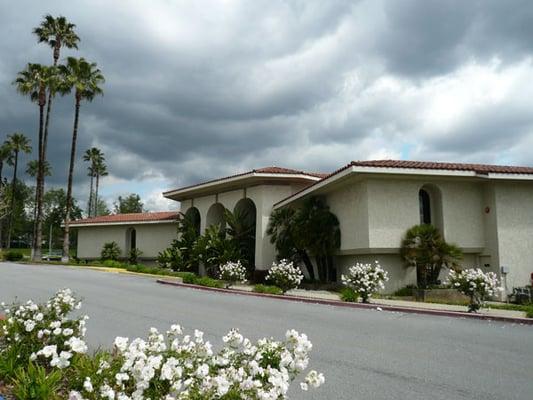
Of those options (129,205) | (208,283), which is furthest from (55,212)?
(208,283)

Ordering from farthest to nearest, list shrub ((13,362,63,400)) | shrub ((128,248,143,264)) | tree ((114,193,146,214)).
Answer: tree ((114,193,146,214))
shrub ((128,248,143,264))
shrub ((13,362,63,400))

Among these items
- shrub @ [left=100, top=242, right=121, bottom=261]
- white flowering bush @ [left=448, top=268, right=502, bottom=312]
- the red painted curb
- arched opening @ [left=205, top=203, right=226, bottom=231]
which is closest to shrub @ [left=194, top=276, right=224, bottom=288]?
the red painted curb

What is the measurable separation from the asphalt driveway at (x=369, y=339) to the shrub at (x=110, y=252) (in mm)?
25455

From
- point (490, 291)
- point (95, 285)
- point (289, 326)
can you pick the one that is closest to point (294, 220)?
point (95, 285)

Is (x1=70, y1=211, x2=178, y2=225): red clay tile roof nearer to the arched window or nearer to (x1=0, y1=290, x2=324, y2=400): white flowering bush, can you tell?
the arched window

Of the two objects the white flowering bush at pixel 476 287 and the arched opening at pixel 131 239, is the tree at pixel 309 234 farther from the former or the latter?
the arched opening at pixel 131 239

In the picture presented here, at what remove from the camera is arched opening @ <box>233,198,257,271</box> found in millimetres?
28078

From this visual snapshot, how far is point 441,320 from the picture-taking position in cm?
1218

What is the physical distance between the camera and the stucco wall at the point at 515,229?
65.8 feet

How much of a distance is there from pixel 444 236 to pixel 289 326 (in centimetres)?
1211

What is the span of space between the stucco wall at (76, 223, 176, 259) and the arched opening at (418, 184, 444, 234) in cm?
2222

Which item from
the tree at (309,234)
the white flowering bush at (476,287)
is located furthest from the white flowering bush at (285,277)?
the white flowering bush at (476,287)

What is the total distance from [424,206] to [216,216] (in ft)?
51.5

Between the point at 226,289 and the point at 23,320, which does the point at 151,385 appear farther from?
the point at 226,289
